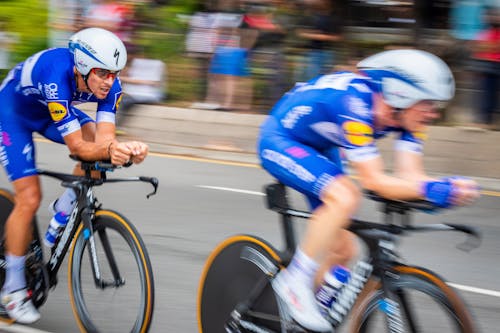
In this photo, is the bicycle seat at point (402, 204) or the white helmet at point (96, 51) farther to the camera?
the white helmet at point (96, 51)

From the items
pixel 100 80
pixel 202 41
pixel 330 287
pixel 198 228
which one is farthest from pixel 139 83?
pixel 330 287

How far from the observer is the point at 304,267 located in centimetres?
391

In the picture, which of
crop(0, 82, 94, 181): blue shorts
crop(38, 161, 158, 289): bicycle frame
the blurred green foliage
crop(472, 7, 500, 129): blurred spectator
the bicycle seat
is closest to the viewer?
the bicycle seat

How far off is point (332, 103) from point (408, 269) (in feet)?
2.63

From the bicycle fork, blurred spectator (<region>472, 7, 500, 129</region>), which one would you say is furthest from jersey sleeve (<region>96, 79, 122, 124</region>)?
blurred spectator (<region>472, 7, 500, 129</region>)

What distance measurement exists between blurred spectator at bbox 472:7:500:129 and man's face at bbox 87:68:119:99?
6359 millimetres

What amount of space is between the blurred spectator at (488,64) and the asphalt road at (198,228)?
1.40 meters

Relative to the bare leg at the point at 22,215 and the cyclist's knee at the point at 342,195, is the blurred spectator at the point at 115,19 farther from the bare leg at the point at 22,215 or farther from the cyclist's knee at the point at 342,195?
the cyclist's knee at the point at 342,195

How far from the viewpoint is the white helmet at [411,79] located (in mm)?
3594

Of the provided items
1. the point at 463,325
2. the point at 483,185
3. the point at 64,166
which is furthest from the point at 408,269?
the point at 64,166

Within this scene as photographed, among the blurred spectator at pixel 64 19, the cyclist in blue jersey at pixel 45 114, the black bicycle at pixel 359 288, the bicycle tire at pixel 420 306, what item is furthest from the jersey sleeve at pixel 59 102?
the blurred spectator at pixel 64 19

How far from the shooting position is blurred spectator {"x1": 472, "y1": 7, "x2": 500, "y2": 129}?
9.92 m

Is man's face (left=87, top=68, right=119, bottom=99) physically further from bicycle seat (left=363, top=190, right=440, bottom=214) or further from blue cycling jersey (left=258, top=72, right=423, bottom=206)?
bicycle seat (left=363, top=190, right=440, bottom=214)

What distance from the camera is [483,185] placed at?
392 inches
